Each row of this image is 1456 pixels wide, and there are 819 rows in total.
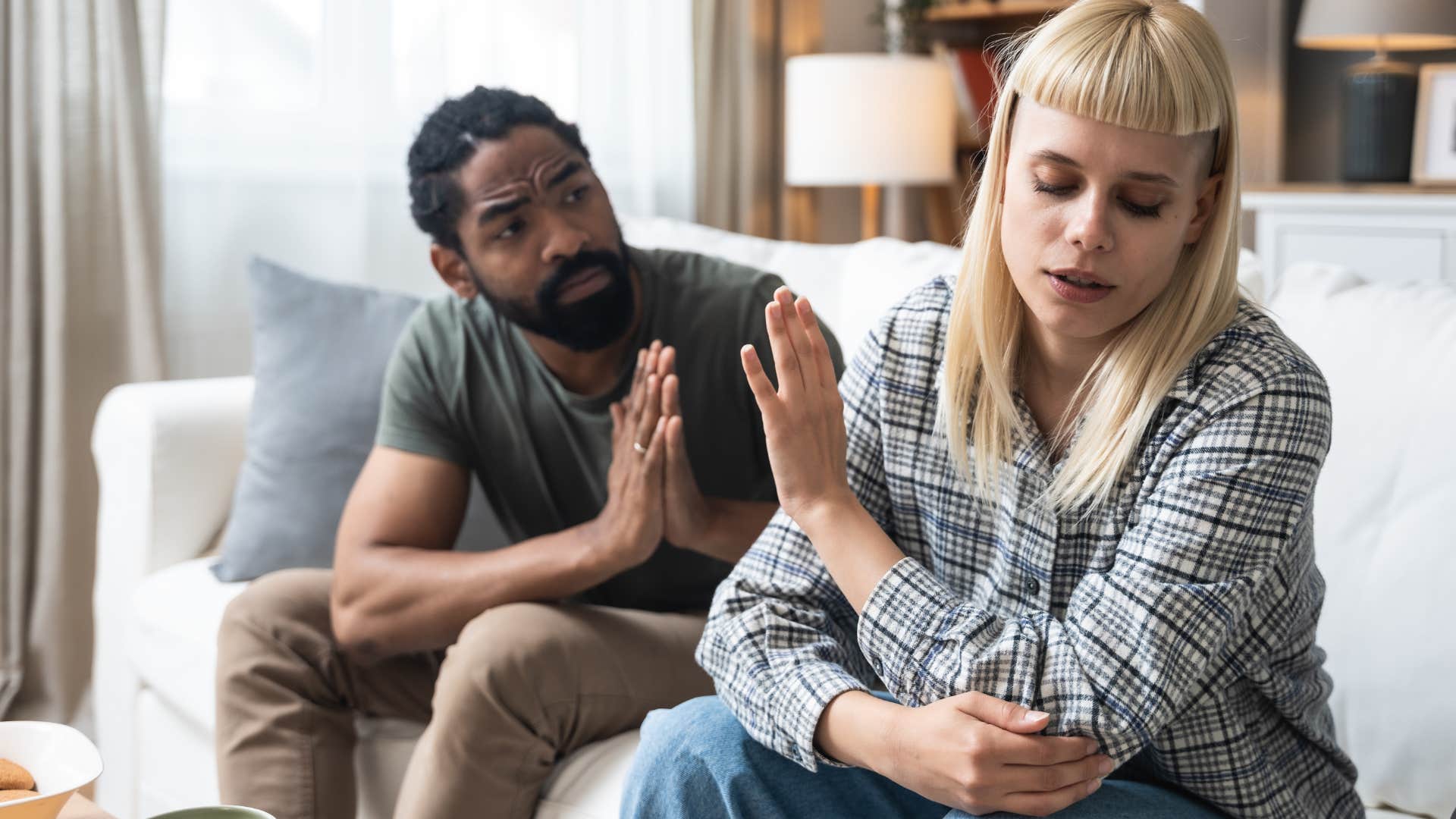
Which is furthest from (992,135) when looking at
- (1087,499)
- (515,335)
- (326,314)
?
(326,314)

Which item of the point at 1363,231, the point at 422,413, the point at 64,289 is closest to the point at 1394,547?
the point at 422,413

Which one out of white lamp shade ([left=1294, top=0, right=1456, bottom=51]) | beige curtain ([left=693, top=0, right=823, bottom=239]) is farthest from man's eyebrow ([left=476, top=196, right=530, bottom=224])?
white lamp shade ([left=1294, top=0, right=1456, bottom=51])

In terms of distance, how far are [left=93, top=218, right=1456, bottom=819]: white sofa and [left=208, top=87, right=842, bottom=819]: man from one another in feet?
0.28

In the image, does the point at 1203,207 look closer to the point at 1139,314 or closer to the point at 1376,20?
the point at 1139,314

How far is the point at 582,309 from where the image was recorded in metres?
1.52

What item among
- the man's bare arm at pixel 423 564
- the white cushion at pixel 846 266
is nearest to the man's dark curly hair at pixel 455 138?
the man's bare arm at pixel 423 564

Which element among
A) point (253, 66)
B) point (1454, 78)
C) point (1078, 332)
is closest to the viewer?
point (1078, 332)

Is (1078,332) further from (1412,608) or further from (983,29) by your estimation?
(983,29)

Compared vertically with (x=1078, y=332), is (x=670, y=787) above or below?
below

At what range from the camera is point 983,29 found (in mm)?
3734

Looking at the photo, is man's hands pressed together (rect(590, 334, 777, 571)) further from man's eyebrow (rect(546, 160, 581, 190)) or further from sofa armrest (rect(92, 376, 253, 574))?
sofa armrest (rect(92, 376, 253, 574))

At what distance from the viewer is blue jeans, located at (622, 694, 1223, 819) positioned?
1.09 metres

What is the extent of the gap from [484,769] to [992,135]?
748 mm

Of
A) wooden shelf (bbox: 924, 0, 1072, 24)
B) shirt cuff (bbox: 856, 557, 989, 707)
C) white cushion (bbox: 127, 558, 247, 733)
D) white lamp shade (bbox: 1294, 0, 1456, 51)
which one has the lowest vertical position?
white cushion (bbox: 127, 558, 247, 733)
